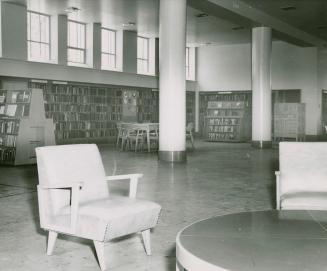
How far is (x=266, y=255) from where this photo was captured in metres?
1.95

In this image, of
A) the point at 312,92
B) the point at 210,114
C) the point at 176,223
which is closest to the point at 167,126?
the point at 176,223

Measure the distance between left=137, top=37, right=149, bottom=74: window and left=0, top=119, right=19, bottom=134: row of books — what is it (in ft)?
29.9

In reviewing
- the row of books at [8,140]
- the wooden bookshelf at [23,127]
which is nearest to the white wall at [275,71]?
the wooden bookshelf at [23,127]

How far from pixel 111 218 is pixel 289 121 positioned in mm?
15454

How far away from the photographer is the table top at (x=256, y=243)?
72.8 inches

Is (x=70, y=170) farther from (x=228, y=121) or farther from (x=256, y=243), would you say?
(x=228, y=121)

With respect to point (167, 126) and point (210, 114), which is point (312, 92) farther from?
point (167, 126)

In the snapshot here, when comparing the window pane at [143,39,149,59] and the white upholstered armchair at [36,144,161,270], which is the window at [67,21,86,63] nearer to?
the window pane at [143,39,149,59]

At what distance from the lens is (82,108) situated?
1516 centimetres

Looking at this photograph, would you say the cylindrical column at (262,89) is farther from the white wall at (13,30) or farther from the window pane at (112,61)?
the white wall at (13,30)

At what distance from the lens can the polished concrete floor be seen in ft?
10.8

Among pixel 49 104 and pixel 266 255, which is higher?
pixel 49 104

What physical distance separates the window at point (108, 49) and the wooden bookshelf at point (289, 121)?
6930 millimetres

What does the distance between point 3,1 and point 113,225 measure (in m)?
11.6
